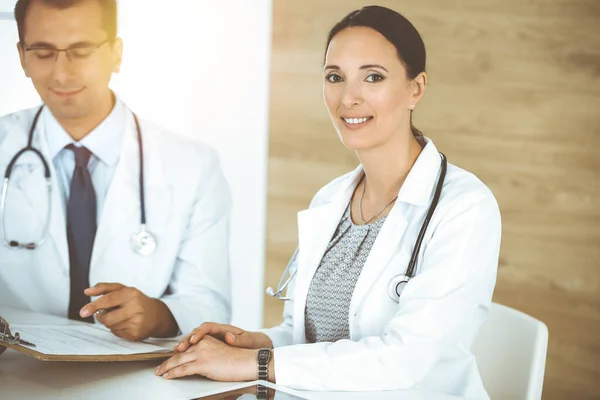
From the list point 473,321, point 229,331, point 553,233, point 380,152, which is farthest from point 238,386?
point 553,233

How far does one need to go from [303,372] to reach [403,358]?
0.67ft

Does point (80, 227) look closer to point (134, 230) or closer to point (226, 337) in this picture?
point (134, 230)

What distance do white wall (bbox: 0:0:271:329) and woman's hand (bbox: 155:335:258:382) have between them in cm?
106

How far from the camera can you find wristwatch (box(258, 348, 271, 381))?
1448 millimetres

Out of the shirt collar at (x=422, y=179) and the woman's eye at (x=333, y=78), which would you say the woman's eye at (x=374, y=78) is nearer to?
the woman's eye at (x=333, y=78)

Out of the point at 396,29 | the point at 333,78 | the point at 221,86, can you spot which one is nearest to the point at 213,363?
the point at 333,78

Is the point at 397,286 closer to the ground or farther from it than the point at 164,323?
farther from it

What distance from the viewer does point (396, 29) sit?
5.82ft

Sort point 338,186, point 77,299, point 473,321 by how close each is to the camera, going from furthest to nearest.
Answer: point 77,299 → point 338,186 → point 473,321

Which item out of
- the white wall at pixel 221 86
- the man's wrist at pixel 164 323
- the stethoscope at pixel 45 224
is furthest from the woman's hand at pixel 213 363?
the white wall at pixel 221 86

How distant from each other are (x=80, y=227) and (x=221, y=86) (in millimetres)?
698

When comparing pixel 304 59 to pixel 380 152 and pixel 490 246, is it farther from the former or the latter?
pixel 490 246

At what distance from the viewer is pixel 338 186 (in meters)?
2.03

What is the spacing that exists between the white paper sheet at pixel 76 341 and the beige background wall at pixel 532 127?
4.99 feet
